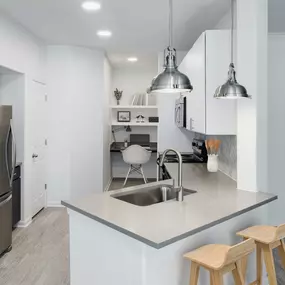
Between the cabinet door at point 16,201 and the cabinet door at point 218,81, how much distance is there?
2.70m

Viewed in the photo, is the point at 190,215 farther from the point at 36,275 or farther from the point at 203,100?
the point at 36,275

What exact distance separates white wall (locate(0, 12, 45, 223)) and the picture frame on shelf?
2798mm

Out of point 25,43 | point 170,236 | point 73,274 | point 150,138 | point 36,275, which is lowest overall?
point 36,275

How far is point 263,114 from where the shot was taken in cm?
277

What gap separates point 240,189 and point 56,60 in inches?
155

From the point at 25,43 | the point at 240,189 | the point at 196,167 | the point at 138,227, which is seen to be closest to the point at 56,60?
the point at 25,43

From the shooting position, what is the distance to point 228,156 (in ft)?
12.5

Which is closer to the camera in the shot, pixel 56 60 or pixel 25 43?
pixel 25 43

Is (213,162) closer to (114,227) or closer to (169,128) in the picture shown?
(114,227)

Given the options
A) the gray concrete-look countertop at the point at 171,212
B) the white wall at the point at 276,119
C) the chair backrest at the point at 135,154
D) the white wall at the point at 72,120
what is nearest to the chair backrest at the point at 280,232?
the gray concrete-look countertop at the point at 171,212

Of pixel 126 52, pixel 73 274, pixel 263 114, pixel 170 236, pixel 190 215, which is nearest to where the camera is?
pixel 170 236

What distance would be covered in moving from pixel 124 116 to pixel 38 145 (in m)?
2.99

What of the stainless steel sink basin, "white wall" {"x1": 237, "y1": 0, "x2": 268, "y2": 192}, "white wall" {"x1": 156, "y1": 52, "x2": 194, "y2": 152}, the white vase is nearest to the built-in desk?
"white wall" {"x1": 156, "y1": 52, "x2": 194, "y2": 152}

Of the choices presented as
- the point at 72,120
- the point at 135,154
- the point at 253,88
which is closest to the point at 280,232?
the point at 253,88
